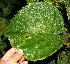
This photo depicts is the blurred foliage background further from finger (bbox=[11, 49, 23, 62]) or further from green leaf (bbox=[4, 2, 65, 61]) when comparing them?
finger (bbox=[11, 49, 23, 62])

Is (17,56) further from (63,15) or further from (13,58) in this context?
(63,15)

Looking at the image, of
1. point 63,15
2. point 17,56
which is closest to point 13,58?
point 17,56

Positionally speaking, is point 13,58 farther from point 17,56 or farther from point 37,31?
point 37,31

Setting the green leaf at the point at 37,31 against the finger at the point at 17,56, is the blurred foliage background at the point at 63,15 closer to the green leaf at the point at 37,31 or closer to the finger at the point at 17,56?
the green leaf at the point at 37,31

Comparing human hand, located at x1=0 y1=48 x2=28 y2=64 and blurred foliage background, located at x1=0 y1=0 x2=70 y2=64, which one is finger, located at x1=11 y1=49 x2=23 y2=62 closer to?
human hand, located at x1=0 y1=48 x2=28 y2=64

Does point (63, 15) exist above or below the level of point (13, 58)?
above

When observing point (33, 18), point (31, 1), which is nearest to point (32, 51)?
point (33, 18)

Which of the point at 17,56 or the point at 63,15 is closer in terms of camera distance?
the point at 17,56

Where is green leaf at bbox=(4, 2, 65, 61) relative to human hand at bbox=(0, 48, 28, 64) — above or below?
above

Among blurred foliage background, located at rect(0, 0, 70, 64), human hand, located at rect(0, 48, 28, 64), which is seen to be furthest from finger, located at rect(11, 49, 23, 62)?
blurred foliage background, located at rect(0, 0, 70, 64)
